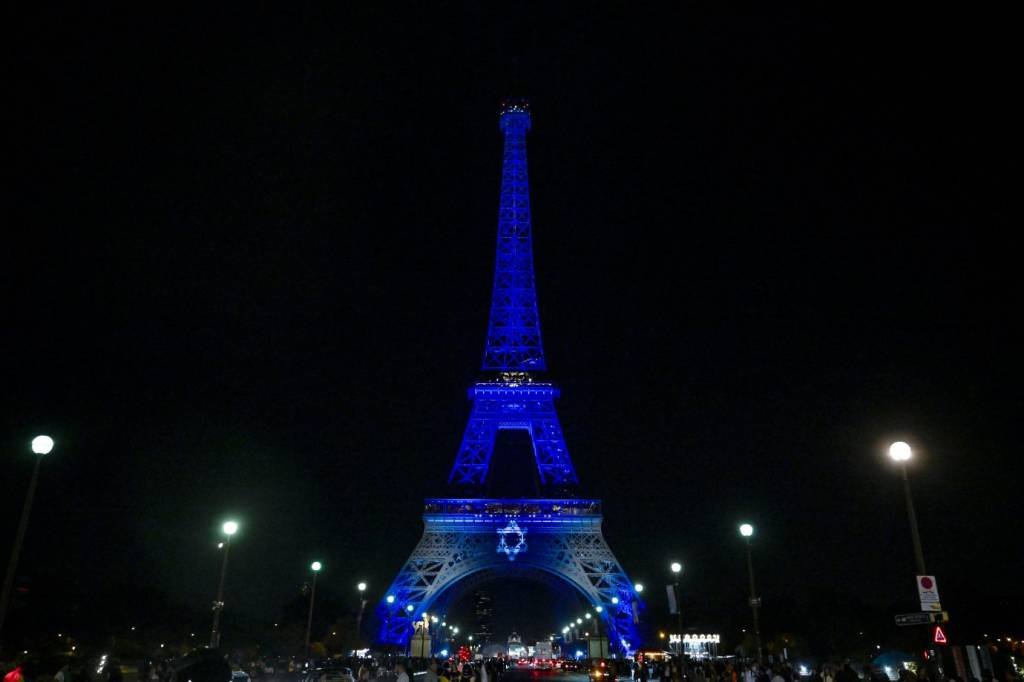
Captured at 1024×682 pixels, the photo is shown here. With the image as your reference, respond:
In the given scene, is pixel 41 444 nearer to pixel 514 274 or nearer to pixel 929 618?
pixel 929 618

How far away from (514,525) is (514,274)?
995 inches

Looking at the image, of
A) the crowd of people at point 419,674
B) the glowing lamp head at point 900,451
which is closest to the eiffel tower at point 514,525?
the crowd of people at point 419,674

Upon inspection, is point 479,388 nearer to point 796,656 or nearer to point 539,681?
point 539,681

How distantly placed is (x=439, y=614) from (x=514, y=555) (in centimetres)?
1791

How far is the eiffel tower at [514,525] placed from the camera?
6475 cm

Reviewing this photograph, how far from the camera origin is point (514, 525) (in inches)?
2665

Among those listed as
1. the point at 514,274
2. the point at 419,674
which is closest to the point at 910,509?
the point at 419,674

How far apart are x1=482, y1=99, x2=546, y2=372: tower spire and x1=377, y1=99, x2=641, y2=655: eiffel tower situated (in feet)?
0.51

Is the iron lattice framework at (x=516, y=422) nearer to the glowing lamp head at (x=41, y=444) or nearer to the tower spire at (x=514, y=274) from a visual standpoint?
the tower spire at (x=514, y=274)

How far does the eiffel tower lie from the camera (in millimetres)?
64750

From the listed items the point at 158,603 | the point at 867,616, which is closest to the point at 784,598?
the point at 867,616

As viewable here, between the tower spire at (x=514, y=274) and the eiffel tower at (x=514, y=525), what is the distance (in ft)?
0.51

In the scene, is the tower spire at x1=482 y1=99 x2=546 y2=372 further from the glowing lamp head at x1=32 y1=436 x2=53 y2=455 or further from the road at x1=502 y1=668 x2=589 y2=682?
the glowing lamp head at x1=32 y1=436 x2=53 y2=455

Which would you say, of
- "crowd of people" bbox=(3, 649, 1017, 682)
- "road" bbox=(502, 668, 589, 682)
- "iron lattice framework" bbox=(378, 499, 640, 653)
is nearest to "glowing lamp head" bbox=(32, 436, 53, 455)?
"crowd of people" bbox=(3, 649, 1017, 682)
